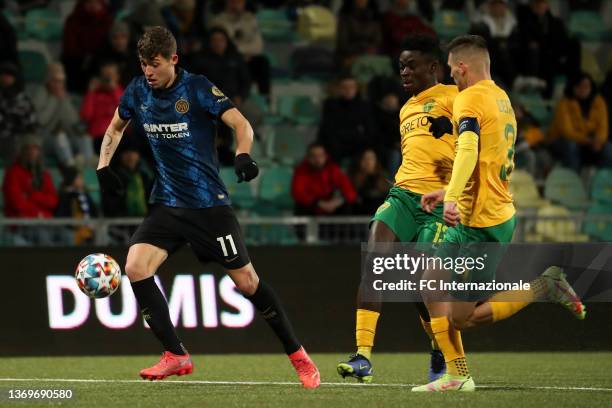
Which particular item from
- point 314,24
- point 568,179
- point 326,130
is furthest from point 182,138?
point 314,24

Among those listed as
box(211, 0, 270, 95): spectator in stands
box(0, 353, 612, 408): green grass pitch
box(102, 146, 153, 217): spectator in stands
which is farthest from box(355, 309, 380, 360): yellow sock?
box(211, 0, 270, 95): spectator in stands

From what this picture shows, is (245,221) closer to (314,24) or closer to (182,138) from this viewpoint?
(182,138)

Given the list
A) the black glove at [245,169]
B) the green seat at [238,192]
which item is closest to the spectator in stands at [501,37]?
the green seat at [238,192]

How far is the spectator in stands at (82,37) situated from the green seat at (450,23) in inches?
200

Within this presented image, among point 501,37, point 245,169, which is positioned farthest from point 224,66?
point 245,169

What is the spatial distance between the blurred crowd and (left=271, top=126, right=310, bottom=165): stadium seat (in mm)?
319

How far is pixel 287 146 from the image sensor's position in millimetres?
16719

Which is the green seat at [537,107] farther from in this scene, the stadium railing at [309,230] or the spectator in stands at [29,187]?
the spectator in stands at [29,187]

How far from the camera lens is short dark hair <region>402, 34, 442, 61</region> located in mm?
8844

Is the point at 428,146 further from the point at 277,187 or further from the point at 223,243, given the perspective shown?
the point at 277,187

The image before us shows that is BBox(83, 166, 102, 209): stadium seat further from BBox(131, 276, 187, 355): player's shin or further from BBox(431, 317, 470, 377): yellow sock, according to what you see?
BBox(431, 317, 470, 377): yellow sock

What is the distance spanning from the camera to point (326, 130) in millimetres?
15789

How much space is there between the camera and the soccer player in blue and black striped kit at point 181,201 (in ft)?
27.4

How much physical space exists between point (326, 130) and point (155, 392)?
7992 mm
